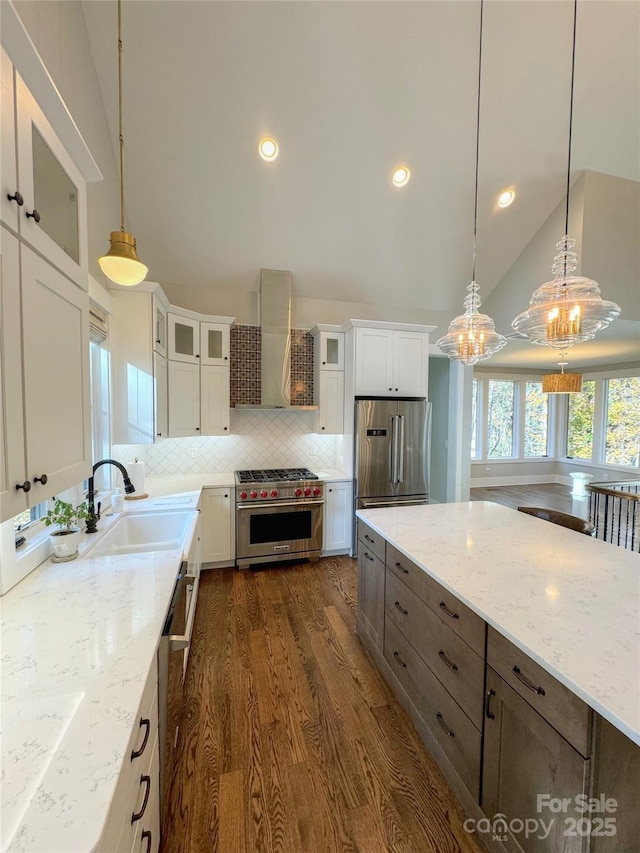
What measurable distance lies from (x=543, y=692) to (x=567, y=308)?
1.80m

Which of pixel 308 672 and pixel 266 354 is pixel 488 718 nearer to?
pixel 308 672

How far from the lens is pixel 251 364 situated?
3.92 m

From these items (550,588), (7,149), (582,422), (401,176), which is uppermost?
(401,176)

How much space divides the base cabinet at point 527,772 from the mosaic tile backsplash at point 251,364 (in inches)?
129

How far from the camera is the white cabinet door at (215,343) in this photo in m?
3.53

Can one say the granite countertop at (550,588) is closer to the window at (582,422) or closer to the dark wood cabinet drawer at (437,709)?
the dark wood cabinet drawer at (437,709)

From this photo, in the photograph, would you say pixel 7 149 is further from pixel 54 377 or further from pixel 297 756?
pixel 297 756

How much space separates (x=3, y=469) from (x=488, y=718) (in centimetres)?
173

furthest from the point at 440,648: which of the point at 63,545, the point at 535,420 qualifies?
the point at 535,420

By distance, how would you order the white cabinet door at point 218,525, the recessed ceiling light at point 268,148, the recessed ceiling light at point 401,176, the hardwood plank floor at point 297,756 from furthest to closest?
1. the white cabinet door at point 218,525
2. the recessed ceiling light at point 401,176
3. the recessed ceiling light at point 268,148
4. the hardwood plank floor at point 297,756

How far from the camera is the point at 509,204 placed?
3717 millimetres

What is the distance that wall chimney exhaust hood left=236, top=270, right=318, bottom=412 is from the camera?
3770 millimetres

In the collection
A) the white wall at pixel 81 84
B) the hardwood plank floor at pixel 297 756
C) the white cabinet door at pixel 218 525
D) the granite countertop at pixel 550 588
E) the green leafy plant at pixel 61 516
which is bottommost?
the hardwood plank floor at pixel 297 756

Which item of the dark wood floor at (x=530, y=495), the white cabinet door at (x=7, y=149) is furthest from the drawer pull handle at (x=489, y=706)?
the dark wood floor at (x=530, y=495)
